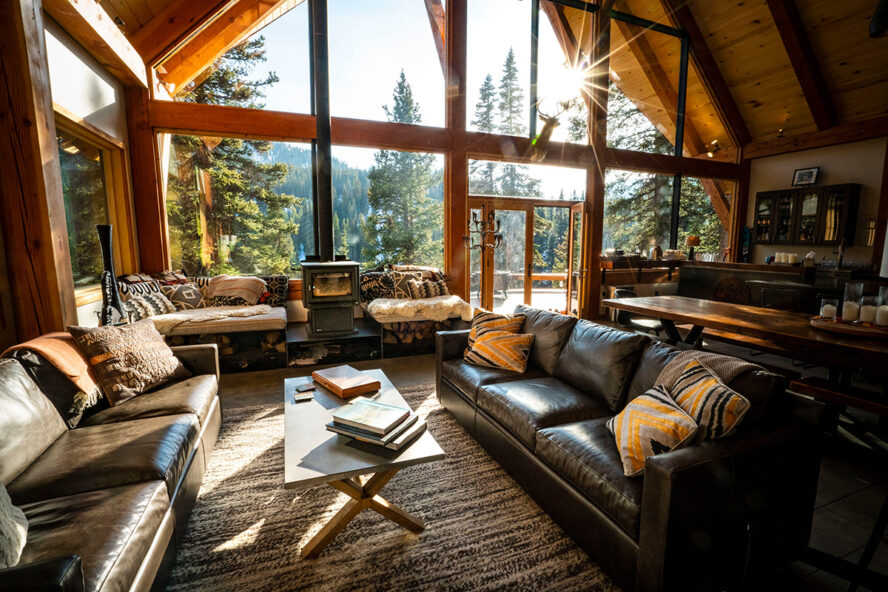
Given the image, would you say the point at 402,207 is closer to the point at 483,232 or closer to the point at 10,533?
the point at 483,232

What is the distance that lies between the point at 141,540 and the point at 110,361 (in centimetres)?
131

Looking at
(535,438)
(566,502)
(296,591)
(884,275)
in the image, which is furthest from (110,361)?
(884,275)

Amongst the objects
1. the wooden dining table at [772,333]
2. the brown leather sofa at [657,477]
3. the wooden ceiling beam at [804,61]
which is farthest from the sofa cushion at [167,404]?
the wooden ceiling beam at [804,61]

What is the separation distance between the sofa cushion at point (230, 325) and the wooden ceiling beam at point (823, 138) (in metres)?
8.82

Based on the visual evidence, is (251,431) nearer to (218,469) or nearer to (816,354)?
(218,469)

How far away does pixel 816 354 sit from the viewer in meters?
2.48

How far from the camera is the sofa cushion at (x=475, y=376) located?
2.62 m

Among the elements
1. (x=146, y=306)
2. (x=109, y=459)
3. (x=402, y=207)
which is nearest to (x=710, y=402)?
(x=109, y=459)

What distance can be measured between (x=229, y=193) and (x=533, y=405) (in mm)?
4799

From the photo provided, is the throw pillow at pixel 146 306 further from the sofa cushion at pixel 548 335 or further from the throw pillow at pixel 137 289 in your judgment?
the sofa cushion at pixel 548 335

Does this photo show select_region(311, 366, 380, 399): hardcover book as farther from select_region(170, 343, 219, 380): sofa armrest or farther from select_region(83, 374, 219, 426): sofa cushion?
select_region(170, 343, 219, 380): sofa armrest

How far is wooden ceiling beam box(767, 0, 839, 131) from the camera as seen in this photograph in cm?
595

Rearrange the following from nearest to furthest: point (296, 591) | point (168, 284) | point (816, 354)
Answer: point (296, 591) < point (816, 354) < point (168, 284)

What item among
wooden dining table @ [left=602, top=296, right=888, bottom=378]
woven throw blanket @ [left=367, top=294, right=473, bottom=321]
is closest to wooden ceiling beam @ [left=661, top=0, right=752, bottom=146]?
wooden dining table @ [left=602, top=296, right=888, bottom=378]
